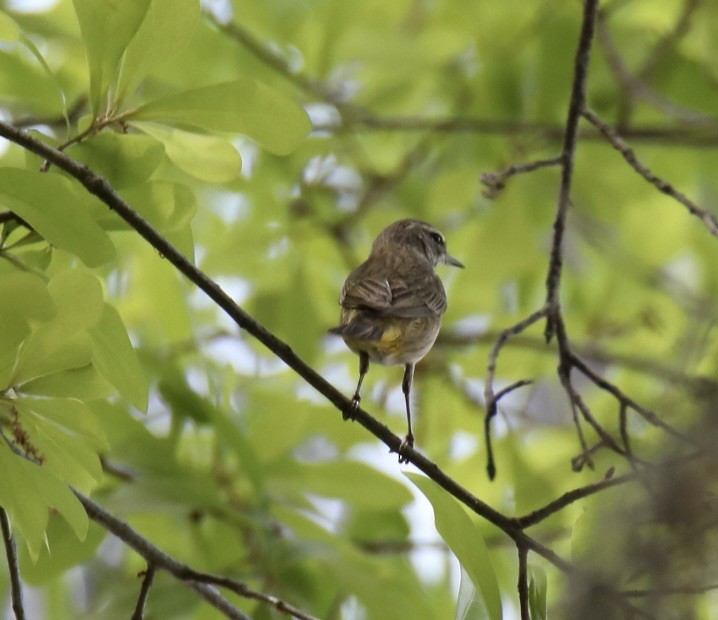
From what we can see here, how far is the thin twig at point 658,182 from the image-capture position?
8.35 feet

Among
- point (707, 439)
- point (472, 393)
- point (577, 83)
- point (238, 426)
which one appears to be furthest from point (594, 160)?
point (707, 439)

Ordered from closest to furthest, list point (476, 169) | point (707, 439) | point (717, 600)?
point (707, 439)
point (717, 600)
point (476, 169)

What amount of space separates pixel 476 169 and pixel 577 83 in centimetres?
159

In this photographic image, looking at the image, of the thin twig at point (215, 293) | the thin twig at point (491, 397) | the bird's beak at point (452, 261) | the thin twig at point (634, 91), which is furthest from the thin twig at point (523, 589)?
the bird's beak at point (452, 261)

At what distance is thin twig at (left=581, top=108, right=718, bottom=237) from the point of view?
255cm

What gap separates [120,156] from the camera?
1975 mm

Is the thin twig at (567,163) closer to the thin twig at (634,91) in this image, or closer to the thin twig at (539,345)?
the thin twig at (634,91)

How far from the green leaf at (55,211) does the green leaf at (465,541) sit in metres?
0.73

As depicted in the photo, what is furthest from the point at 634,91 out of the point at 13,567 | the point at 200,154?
the point at 13,567

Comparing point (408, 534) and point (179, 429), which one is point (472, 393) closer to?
point (408, 534)

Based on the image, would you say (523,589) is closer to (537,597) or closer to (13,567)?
(537,597)

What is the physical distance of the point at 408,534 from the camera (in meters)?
4.05

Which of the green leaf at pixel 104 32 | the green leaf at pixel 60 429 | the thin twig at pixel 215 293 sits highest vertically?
the green leaf at pixel 104 32

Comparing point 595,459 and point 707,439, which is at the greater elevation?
point 595,459
